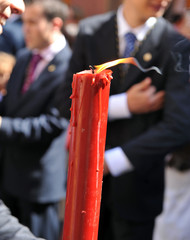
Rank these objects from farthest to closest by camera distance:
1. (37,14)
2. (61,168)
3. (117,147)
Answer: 1. (37,14)
2. (61,168)
3. (117,147)

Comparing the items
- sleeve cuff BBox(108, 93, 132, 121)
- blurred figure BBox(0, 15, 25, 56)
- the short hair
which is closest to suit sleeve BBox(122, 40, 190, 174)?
sleeve cuff BBox(108, 93, 132, 121)

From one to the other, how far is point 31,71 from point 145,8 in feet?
3.11

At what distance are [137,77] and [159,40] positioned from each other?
0.52 ft

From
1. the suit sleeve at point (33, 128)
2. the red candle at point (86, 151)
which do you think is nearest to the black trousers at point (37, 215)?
the suit sleeve at point (33, 128)

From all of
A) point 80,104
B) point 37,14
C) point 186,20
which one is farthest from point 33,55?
point 80,104

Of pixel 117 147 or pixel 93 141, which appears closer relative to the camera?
pixel 93 141

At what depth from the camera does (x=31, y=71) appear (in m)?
2.23

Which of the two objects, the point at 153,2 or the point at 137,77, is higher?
the point at 153,2

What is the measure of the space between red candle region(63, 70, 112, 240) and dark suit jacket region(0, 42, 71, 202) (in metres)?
1.46

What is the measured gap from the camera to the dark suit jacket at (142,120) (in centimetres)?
142

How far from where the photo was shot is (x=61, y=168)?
2.24 meters

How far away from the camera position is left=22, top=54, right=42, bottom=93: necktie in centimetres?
219

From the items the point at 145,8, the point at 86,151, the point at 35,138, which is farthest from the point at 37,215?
the point at 86,151

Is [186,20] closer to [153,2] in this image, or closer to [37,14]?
[153,2]
